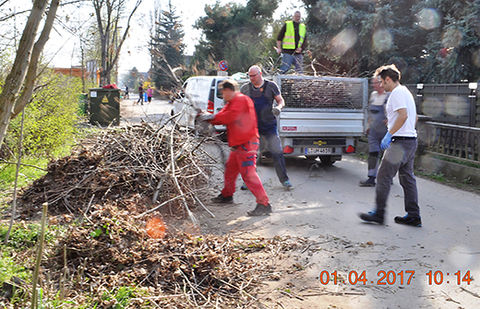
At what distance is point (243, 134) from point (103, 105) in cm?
1204

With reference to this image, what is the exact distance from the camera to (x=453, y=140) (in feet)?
31.6

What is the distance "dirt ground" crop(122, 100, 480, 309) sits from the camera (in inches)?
143

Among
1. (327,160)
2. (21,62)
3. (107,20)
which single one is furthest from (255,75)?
(107,20)

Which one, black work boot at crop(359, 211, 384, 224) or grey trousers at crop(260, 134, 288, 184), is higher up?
grey trousers at crop(260, 134, 288, 184)

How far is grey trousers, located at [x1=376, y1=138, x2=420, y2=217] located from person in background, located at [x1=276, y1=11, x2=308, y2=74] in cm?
609

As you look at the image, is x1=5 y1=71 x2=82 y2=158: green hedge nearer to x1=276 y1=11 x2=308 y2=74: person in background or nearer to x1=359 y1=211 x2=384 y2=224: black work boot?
x1=276 y1=11 x2=308 y2=74: person in background

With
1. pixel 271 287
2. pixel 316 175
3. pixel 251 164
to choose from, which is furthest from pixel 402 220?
pixel 316 175

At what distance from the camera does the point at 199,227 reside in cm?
541

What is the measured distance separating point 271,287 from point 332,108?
6.10 meters

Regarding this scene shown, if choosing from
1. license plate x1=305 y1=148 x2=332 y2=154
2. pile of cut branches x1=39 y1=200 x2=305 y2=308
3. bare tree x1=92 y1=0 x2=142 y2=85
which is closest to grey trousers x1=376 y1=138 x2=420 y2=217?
pile of cut branches x1=39 y1=200 x2=305 y2=308

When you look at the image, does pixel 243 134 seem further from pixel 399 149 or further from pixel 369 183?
pixel 369 183

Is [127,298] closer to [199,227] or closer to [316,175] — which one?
[199,227]

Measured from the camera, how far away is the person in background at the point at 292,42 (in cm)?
1124
